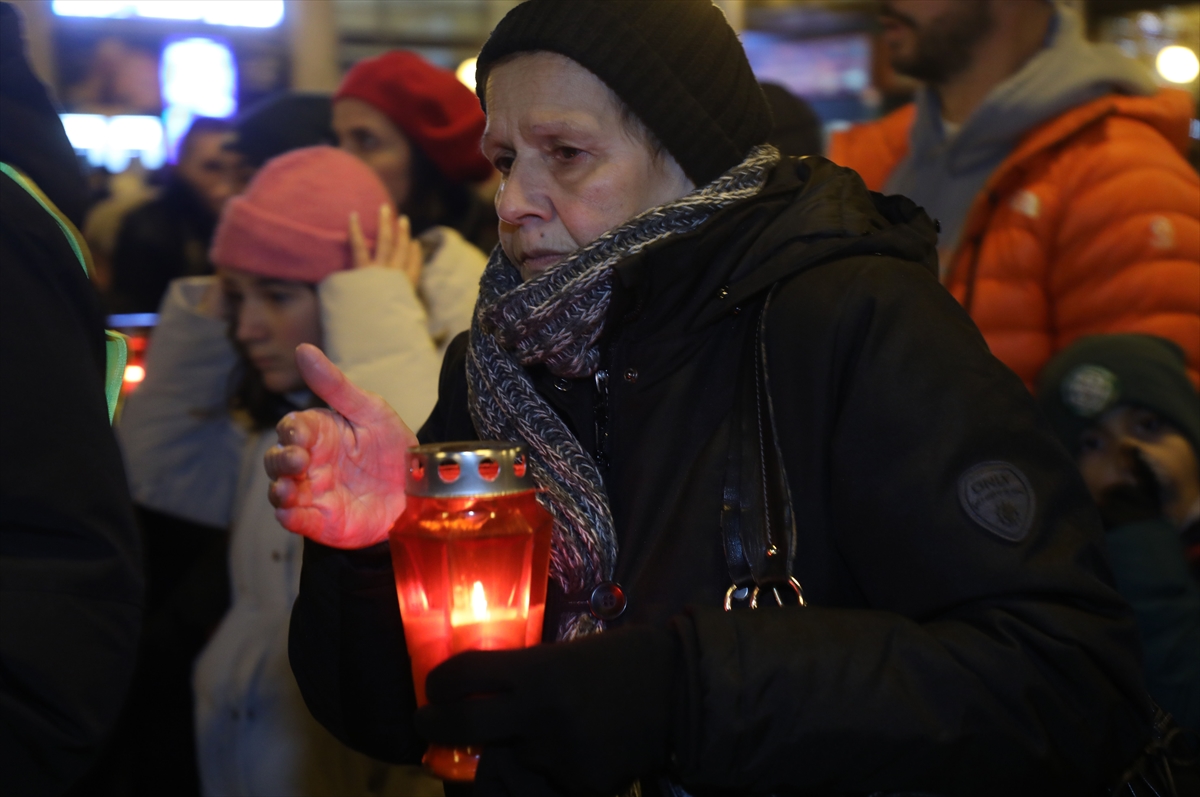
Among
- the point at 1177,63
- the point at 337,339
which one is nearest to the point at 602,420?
the point at 337,339

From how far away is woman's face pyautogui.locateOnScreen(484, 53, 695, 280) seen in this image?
1.44 m

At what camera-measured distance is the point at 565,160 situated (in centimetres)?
147

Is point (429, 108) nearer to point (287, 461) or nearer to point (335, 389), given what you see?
point (335, 389)

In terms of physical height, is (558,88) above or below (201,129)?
below

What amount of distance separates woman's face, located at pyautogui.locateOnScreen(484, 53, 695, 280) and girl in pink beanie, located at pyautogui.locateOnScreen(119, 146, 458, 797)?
3.38 feet

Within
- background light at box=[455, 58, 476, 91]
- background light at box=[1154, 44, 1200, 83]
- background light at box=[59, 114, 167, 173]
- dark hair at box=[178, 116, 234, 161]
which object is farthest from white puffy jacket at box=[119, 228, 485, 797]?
background light at box=[455, 58, 476, 91]

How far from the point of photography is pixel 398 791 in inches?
94.4

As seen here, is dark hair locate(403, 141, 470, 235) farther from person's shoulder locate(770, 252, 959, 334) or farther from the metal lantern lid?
the metal lantern lid

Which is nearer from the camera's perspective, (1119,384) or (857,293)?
(857,293)

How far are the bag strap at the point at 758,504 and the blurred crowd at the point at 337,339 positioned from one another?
0.34 m

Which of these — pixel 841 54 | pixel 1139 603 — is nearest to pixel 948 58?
pixel 1139 603

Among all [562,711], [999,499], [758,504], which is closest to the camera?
[562,711]

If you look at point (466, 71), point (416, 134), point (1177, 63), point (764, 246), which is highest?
point (466, 71)

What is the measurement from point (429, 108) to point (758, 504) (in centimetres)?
233
